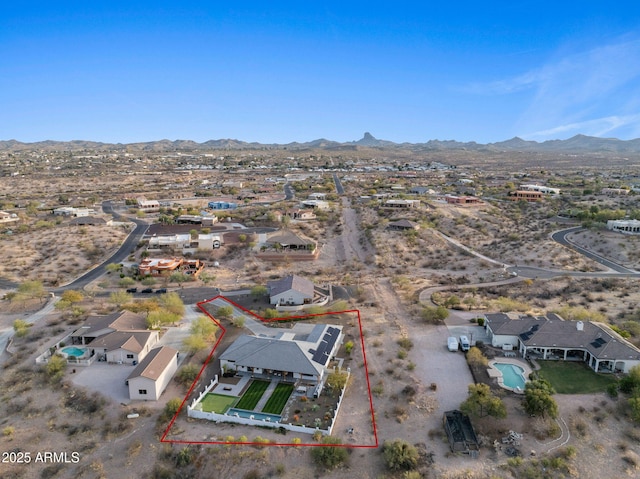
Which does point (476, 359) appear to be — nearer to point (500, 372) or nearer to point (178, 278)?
point (500, 372)

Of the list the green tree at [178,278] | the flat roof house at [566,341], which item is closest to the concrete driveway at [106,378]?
the green tree at [178,278]

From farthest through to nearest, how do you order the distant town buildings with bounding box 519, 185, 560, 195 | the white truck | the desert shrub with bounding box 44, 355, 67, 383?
the distant town buildings with bounding box 519, 185, 560, 195
the white truck
the desert shrub with bounding box 44, 355, 67, 383

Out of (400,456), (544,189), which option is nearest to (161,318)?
(400,456)

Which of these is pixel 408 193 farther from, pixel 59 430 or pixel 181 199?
pixel 59 430

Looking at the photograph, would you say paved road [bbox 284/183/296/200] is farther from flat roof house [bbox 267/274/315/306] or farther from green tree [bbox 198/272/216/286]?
flat roof house [bbox 267/274/315/306]

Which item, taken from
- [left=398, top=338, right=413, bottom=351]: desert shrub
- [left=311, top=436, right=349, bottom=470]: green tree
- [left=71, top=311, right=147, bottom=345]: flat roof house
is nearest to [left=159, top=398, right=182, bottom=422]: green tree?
[left=311, top=436, right=349, bottom=470]: green tree

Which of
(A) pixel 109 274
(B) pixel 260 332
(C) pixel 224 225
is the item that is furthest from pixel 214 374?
(C) pixel 224 225
